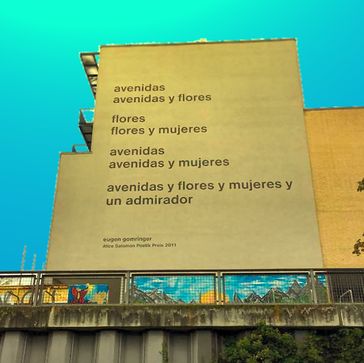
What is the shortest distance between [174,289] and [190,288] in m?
0.44

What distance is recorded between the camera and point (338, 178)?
84.9 feet

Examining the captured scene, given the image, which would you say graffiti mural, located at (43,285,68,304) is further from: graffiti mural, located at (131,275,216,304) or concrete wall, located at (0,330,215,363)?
graffiti mural, located at (131,275,216,304)

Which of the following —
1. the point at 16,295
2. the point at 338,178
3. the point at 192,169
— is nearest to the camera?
the point at 16,295

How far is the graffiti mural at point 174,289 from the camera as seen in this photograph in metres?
12.1

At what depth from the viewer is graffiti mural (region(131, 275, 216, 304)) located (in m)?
12.1

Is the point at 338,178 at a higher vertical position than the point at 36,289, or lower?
higher

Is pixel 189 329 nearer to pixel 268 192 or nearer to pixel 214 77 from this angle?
pixel 268 192

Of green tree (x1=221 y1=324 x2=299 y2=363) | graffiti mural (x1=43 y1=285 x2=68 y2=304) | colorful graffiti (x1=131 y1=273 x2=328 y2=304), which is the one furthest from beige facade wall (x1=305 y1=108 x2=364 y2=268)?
graffiti mural (x1=43 y1=285 x2=68 y2=304)

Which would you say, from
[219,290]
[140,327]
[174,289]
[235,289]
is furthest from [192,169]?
[140,327]

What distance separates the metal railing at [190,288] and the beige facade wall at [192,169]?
35.0 feet

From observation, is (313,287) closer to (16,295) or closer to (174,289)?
(174,289)

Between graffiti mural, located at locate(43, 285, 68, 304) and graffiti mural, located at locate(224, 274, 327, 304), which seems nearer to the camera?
graffiti mural, located at locate(224, 274, 327, 304)

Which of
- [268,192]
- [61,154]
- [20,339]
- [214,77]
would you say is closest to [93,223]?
[61,154]

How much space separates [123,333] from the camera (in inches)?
463
